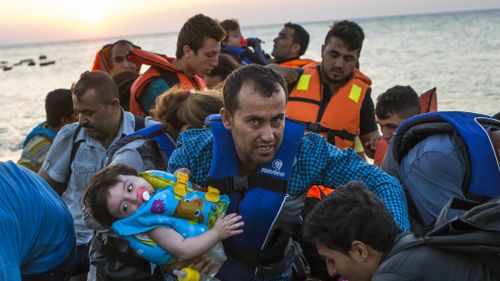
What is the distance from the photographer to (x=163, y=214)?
2.56 m

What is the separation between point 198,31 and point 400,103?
5.49 ft

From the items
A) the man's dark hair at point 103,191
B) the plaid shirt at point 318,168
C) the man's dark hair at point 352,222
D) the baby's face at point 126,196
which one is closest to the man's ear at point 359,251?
the man's dark hair at point 352,222

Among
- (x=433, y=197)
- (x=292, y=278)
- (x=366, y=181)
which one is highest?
(x=366, y=181)

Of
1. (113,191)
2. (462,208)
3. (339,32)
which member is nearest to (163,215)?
(113,191)

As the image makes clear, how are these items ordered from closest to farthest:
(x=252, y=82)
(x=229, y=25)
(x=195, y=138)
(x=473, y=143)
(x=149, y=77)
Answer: (x=252, y=82) < (x=195, y=138) < (x=473, y=143) < (x=149, y=77) < (x=229, y=25)

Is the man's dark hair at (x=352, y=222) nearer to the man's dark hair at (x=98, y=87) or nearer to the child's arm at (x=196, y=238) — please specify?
the child's arm at (x=196, y=238)

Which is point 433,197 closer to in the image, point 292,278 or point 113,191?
point 292,278

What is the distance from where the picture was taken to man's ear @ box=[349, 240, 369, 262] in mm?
2285

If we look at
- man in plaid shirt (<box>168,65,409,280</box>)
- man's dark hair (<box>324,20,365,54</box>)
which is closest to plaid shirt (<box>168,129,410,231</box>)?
man in plaid shirt (<box>168,65,409,280</box>)

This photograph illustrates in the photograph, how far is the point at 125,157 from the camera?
10.0 ft

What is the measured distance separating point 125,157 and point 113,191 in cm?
43

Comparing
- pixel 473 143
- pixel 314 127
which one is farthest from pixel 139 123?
pixel 473 143

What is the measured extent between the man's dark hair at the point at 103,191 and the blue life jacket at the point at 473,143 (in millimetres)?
1450

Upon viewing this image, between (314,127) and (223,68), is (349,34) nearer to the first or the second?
(314,127)
